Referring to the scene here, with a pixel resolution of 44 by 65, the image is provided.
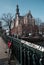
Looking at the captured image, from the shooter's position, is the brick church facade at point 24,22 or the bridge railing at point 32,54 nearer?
the bridge railing at point 32,54

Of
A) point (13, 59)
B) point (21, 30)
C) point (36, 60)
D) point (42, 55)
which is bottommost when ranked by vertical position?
point (21, 30)

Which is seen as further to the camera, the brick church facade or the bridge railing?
the brick church facade

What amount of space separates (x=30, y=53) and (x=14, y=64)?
2.52 metres

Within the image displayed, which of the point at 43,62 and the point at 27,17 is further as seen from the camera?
the point at 27,17

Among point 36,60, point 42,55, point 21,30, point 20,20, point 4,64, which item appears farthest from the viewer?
point 20,20

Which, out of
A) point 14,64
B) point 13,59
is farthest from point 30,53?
point 13,59

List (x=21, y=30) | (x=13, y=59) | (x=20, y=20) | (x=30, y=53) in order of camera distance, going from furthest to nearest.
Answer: (x=20, y=20) → (x=21, y=30) → (x=13, y=59) → (x=30, y=53)

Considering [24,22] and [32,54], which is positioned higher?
[32,54]

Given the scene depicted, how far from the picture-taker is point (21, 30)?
64.9 metres

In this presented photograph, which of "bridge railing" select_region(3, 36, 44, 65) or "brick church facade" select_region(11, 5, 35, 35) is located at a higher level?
"bridge railing" select_region(3, 36, 44, 65)

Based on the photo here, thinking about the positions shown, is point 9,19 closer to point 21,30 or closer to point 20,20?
point 21,30

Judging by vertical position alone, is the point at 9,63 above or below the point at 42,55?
below

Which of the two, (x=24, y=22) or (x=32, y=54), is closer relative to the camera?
(x=32, y=54)

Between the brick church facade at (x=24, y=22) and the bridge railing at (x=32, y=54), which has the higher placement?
the bridge railing at (x=32, y=54)
